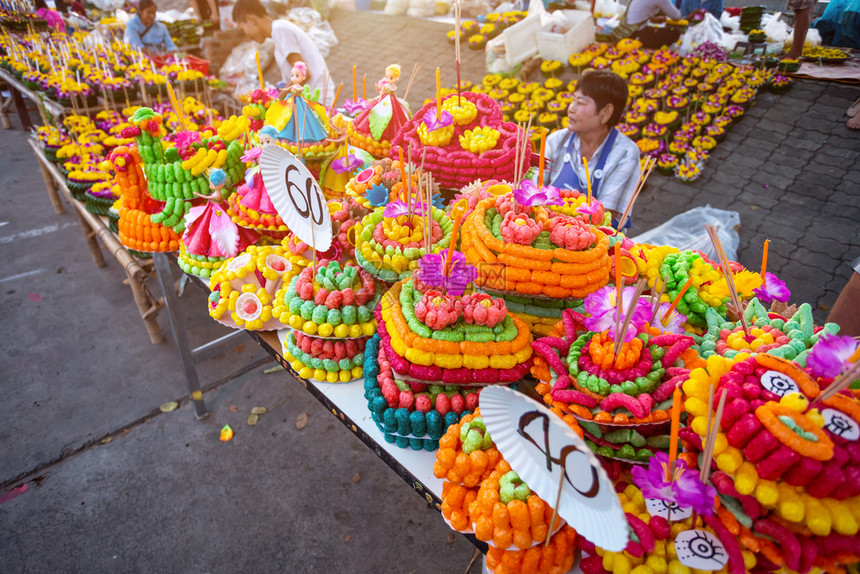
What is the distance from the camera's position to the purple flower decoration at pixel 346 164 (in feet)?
6.86

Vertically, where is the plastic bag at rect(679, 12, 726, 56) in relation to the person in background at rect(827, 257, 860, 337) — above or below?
above

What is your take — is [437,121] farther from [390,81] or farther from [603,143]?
[603,143]

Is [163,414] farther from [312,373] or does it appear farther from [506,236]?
[506,236]

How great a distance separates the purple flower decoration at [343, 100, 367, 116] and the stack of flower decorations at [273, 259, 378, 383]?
118 centimetres

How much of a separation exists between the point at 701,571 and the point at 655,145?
4.52 meters

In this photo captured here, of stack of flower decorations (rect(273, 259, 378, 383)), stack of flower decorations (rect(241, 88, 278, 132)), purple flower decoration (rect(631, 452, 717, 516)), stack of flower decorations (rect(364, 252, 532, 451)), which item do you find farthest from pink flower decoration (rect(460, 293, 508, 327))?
stack of flower decorations (rect(241, 88, 278, 132))

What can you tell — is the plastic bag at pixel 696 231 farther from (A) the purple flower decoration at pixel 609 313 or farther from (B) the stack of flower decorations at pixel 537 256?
(A) the purple flower decoration at pixel 609 313

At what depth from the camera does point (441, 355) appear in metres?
1.27

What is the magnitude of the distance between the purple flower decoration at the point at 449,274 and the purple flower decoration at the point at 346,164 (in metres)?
0.89

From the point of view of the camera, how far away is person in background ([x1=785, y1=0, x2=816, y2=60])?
5105 millimetres

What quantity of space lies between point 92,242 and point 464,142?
345 cm

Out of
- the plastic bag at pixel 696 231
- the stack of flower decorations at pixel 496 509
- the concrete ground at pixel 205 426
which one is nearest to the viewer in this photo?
the stack of flower decorations at pixel 496 509

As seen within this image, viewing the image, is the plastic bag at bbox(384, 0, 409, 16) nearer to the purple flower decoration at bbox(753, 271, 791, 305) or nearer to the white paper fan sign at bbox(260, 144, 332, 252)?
the white paper fan sign at bbox(260, 144, 332, 252)

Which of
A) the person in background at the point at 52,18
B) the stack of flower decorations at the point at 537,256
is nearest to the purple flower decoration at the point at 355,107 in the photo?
the stack of flower decorations at the point at 537,256
